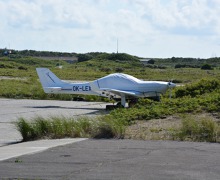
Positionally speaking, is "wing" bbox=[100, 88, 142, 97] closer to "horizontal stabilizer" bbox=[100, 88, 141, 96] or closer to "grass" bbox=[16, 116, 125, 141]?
"horizontal stabilizer" bbox=[100, 88, 141, 96]

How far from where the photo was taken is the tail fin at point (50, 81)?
116ft

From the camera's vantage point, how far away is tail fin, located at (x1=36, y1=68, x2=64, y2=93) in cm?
3534

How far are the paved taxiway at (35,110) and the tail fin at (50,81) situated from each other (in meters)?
1.05

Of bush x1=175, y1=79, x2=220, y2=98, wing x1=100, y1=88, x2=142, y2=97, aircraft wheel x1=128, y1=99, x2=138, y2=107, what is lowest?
aircraft wheel x1=128, y1=99, x2=138, y2=107

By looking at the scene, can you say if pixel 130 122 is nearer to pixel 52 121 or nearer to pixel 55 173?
pixel 52 121

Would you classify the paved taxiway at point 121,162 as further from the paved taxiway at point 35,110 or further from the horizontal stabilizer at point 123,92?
the horizontal stabilizer at point 123,92

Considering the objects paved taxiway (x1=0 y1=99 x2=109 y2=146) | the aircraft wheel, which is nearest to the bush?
the aircraft wheel

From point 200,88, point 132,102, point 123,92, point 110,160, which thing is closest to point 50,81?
point 123,92

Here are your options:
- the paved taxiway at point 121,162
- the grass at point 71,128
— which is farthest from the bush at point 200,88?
the paved taxiway at point 121,162

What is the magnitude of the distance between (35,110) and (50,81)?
415cm

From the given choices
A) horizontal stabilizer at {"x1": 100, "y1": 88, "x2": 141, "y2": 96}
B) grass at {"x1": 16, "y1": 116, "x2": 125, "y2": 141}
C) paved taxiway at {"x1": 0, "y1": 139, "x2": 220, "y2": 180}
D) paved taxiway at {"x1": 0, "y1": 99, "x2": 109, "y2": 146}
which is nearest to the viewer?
paved taxiway at {"x1": 0, "y1": 139, "x2": 220, "y2": 180}

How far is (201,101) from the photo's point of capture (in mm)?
23062

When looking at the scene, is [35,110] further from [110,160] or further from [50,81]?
[110,160]

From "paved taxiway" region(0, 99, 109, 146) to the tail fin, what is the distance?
105cm
